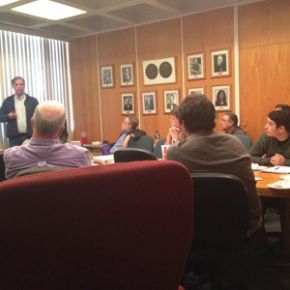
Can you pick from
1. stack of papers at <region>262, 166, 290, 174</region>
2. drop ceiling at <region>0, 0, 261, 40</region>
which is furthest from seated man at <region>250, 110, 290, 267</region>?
drop ceiling at <region>0, 0, 261, 40</region>

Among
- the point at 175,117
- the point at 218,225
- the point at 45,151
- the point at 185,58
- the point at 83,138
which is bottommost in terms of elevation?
the point at 218,225

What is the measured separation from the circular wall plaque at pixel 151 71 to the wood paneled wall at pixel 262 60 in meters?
1.39

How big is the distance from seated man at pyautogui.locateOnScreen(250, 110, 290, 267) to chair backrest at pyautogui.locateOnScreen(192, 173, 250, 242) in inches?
42.1

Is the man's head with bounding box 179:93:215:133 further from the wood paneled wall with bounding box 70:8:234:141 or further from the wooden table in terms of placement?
the wood paneled wall with bounding box 70:8:234:141

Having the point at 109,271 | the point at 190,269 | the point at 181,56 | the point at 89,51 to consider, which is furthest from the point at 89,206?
the point at 89,51

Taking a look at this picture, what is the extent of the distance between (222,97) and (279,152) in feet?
7.24

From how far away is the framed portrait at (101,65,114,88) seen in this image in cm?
612

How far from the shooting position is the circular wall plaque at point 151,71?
5618mm

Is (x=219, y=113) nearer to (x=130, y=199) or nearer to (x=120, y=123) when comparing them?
(x=120, y=123)

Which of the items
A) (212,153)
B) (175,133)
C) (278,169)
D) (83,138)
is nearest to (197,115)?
(212,153)

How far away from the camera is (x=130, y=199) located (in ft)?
2.84

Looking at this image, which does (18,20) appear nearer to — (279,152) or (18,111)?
(18,111)

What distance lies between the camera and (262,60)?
15.5ft

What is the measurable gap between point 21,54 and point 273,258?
4.89m
